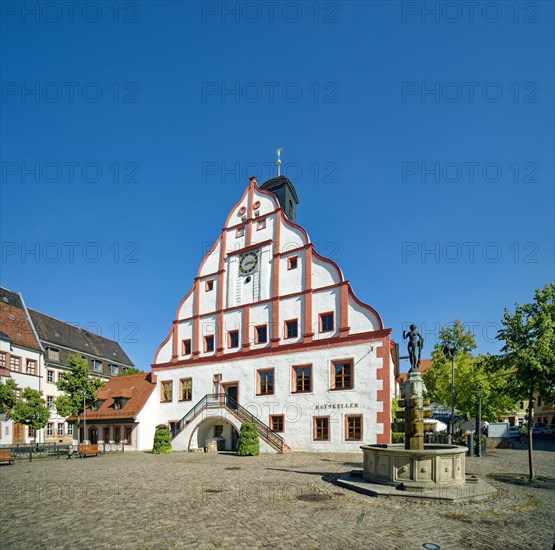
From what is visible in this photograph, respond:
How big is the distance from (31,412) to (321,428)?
1982 centimetres

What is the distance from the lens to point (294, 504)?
429 inches

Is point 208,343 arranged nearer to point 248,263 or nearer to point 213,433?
point 213,433

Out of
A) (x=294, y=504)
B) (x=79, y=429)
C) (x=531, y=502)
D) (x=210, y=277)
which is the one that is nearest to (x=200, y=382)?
(x=210, y=277)

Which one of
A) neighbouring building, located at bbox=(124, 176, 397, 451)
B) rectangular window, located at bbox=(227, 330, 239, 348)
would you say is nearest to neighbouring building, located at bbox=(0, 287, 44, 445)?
neighbouring building, located at bbox=(124, 176, 397, 451)

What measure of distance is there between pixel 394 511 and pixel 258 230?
2424 cm

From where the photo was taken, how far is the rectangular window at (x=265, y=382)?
28.7 meters

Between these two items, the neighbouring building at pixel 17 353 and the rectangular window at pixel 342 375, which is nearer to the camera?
the rectangular window at pixel 342 375

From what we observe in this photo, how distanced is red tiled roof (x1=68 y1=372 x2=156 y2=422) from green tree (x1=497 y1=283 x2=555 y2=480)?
26.4 m

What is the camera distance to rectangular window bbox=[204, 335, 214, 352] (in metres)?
32.8

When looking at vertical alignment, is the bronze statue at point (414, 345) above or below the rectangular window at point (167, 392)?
→ above

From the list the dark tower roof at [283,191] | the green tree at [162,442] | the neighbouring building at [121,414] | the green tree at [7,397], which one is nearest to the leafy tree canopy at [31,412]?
the green tree at [7,397]

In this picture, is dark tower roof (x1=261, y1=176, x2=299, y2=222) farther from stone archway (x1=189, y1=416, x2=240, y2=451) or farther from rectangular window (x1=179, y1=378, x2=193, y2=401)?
stone archway (x1=189, y1=416, x2=240, y2=451)

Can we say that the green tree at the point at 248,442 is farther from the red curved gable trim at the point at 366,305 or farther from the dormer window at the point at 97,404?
the dormer window at the point at 97,404

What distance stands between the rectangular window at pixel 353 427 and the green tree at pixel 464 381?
13395 mm
